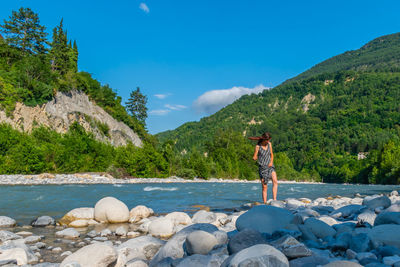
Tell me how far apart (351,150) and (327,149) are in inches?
340

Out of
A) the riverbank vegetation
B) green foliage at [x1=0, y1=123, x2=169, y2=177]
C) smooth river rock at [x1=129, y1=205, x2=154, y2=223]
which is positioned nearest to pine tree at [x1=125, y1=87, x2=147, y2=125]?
the riverbank vegetation

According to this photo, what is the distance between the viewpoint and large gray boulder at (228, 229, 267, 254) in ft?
10.7

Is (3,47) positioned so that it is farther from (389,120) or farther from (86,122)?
(389,120)

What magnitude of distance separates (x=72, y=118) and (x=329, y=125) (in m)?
117

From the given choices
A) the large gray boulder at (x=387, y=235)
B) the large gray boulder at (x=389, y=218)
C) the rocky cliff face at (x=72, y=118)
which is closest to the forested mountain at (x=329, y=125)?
the rocky cliff face at (x=72, y=118)

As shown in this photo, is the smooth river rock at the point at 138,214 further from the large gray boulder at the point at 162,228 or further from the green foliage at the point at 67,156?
the green foliage at the point at 67,156

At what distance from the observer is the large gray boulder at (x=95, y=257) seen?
11.3 feet

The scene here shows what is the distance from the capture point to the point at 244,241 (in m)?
3.32

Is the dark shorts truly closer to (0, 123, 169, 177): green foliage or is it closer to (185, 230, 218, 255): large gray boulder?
(185, 230, 218, 255): large gray boulder

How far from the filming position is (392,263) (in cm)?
278

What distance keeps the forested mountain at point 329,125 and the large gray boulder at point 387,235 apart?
62.2m

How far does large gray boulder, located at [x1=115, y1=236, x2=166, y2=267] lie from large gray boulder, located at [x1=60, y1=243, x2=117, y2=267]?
21 cm

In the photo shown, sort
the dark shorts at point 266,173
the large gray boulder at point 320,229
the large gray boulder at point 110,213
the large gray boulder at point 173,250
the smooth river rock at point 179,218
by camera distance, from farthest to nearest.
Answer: the dark shorts at point 266,173
the large gray boulder at point 110,213
the smooth river rock at point 179,218
the large gray boulder at point 320,229
the large gray boulder at point 173,250

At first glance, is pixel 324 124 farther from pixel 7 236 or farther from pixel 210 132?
pixel 7 236
